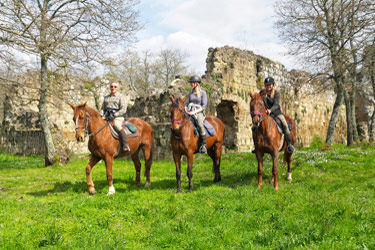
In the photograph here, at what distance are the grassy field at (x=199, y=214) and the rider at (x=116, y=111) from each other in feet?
4.60

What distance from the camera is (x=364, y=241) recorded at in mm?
4184

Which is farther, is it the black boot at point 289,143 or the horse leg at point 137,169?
the horse leg at point 137,169

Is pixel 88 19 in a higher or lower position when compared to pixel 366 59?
higher

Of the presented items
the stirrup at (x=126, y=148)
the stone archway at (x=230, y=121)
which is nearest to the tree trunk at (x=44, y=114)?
the stirrup at (x=126, y=148)

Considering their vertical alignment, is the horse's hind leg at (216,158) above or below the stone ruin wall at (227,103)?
below

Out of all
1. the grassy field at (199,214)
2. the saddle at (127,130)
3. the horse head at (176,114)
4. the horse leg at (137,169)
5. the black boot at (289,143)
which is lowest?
the grassy field at (199,214)

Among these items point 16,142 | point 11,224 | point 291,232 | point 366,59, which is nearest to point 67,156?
point 16,142

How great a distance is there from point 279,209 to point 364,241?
1665 mm

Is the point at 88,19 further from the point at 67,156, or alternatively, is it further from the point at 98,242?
the point at 98,242

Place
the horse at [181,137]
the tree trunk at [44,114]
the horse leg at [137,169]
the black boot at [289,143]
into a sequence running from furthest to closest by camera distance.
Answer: the tree trunk at [44,114] → the horse leg at [137,169] → the black boot at [289,143] → the horse at [181,137]

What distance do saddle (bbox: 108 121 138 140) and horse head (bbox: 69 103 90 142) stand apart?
715 millimetres

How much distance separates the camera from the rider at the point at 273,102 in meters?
7.72

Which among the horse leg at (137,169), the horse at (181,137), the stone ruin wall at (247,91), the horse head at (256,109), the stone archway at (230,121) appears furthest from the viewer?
the stone archway at (230,121)

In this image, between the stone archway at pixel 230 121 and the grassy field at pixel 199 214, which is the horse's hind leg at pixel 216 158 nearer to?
the grassy field at pixel 199 214
